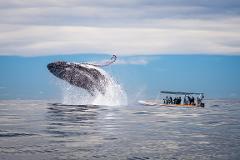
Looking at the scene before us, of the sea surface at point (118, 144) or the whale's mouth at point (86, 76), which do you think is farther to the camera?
the whale's mouth at point (86, 76)

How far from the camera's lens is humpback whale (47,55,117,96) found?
8056 centimetres

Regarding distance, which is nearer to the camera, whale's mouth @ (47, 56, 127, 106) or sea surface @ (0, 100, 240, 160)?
sea surface @ (0, 100, 240, 160)

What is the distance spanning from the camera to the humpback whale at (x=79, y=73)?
8056 cm

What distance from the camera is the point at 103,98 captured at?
308 feet

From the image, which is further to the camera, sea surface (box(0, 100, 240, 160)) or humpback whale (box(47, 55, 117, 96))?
humpback whale (box(47, 55, 117, 96))

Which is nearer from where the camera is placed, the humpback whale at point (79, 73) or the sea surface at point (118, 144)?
the sea surface at point (118, 144)

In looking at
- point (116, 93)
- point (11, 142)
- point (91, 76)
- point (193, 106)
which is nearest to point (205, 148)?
point (11, 142)

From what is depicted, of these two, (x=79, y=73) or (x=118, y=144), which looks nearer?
(x=118, y=144)

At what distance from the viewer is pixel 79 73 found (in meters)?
81.6

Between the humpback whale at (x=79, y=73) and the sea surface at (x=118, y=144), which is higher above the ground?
the humpback whale at (x=79, y=73)

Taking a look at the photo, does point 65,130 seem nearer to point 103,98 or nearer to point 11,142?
point 11,142

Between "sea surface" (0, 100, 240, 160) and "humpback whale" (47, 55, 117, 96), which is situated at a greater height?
"humpback whale" (47, 55, 117, 96)

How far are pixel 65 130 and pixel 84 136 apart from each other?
518 centimetres

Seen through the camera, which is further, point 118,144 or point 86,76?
point 86,76
